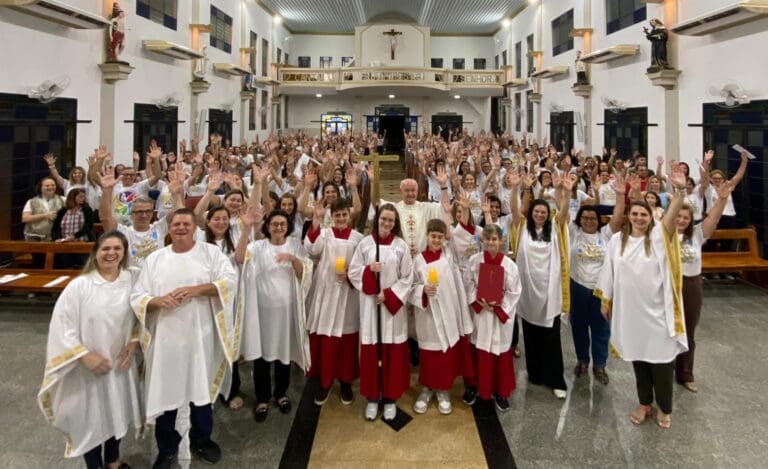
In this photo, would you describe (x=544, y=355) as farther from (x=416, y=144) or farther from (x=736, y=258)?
(x=416, y=144)

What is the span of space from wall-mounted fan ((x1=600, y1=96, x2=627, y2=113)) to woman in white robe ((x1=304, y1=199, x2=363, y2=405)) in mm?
10907

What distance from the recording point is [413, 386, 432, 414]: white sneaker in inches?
157

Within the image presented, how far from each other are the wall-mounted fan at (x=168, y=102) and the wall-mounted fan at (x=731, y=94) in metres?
12.2

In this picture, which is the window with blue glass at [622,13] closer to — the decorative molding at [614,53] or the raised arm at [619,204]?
the decorative molding at [614,53]

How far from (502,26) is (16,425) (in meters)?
25.7

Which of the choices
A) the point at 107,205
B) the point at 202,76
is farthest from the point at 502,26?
the point at 107,205

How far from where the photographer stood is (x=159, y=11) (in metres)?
12.2

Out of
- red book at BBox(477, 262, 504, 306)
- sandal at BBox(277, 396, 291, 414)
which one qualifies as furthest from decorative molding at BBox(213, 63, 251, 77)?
red book at BBox(477, 262, 504, 306)

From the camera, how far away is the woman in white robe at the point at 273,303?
3732mm

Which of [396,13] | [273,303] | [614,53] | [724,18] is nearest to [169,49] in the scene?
[273,303]

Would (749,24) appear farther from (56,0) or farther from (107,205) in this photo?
(56,0)

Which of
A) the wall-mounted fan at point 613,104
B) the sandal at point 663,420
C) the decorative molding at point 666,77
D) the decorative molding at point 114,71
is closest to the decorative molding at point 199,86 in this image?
the decorative molding at point 114,71

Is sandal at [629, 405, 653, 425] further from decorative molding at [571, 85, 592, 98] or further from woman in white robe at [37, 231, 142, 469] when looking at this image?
decorative molding at [571, 85, 592, 98]

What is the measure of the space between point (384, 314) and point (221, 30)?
15.7 metres
